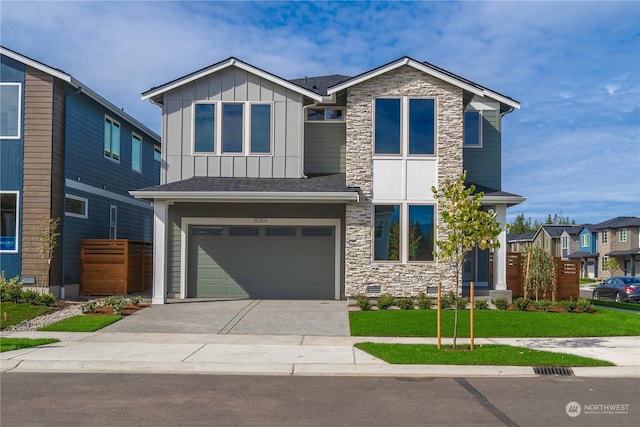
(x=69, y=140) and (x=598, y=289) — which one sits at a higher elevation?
(x=69, y=140)

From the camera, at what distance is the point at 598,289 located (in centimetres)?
3195

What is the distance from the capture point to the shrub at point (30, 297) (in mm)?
16750

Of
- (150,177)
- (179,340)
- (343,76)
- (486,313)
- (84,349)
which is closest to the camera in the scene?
(84,349)

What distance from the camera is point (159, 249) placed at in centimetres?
1789

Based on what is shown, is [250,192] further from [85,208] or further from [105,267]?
[85,208]

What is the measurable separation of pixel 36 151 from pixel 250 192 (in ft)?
A: 22.7

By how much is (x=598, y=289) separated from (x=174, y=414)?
97.3ft

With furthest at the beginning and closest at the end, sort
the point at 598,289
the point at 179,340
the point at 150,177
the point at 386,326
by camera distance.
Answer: the point at 598,289
the point at 150,177
the point at 386,326
the point at 179,340

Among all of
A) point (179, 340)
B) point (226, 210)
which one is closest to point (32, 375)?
point (179, 340)

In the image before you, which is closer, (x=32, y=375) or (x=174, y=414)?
(x=174, y=414)

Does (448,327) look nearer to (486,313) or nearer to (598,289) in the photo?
(486,313)

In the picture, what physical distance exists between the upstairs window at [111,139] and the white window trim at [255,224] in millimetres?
5612

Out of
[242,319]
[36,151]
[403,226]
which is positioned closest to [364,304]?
[403,226]

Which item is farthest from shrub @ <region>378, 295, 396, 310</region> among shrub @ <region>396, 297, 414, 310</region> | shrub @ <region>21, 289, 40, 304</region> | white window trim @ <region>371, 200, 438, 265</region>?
shrub @ <region>21, 289, 40, 304</region>
